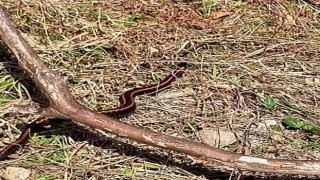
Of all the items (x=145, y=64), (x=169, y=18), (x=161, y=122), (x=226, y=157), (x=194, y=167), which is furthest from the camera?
(x=169, y=18)

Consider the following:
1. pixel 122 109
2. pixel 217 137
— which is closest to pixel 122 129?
pixel 122 109

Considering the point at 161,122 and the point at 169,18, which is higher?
the point at 169,18

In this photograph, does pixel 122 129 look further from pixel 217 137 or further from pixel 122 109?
pixel 217 137

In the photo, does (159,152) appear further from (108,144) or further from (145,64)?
(145,64)

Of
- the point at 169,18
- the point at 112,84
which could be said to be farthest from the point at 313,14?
the point at 112,84

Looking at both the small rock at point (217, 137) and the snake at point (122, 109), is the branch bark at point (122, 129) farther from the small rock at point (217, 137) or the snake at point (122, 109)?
the small rock at point (217, 137)

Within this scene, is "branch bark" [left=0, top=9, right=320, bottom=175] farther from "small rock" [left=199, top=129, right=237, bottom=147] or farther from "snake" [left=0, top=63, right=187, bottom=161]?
"small rock" [left=199, top=129, right=237, bottom=147]
